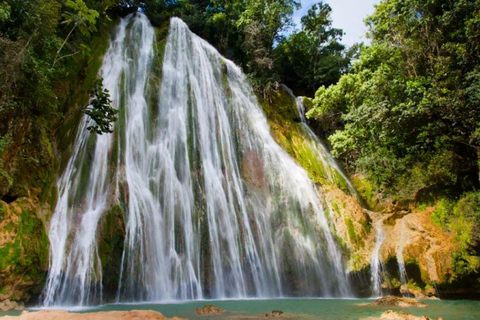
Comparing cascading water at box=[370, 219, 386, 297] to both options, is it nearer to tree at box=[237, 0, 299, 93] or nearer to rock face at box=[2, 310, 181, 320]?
rock face at box=[2, 310, 181, 320]

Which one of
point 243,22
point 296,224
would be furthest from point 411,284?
point 243,22

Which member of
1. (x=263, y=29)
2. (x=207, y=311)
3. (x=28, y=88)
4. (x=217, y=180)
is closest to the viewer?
(x=207, y=311)

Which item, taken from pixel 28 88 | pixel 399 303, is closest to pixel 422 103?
pixel 399 303

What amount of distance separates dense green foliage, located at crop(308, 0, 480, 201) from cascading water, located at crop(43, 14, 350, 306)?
12.5 feet

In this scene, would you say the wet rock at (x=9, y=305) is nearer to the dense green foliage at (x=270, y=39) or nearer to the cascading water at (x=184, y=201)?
the cascading water at (x=184, y=201)

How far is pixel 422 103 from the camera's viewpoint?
11656 millimetres

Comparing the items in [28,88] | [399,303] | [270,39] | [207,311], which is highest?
[270,39]

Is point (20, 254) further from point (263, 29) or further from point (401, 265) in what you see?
point (263, 29)

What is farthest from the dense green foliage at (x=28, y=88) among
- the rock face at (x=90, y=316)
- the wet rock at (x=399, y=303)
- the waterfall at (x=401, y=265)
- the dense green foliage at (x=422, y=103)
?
the waterfall at (x=401, y=265)

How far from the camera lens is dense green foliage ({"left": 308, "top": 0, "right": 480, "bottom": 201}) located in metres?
11.9

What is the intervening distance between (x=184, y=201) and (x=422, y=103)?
9201 millimetres

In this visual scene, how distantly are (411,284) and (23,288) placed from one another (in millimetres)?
11724

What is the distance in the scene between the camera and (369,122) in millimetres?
13008

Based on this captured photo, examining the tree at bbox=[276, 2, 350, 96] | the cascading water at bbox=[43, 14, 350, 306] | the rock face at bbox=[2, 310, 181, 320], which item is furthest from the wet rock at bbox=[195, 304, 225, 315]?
the tree at bbox=[276, 2, 350, 96]
